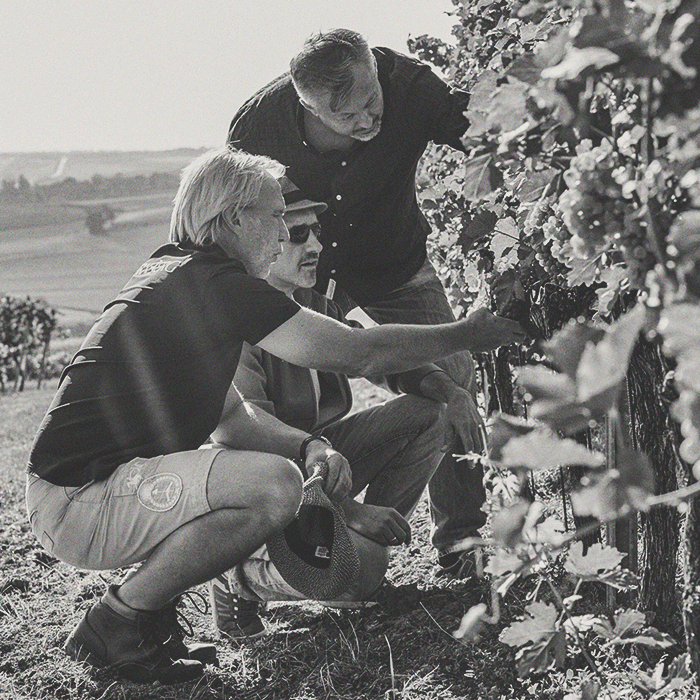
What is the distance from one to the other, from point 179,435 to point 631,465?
2096 mm

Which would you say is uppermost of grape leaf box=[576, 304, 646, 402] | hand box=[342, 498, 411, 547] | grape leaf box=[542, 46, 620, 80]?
grape leaf box=[542, 46, 620, 80]

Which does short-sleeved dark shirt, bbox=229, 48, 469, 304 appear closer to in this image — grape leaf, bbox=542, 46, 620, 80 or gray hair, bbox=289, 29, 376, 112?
gray hair, bbox=289, 29, 376, 112

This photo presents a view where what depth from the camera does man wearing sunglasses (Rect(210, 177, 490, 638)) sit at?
11.1 feet

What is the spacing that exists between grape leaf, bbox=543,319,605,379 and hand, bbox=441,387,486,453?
2.47 meters

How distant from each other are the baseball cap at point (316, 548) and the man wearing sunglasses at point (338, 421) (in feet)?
0.48

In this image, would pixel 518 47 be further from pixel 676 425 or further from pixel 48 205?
pixel 48 205

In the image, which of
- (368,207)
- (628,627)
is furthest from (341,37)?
(628,627)

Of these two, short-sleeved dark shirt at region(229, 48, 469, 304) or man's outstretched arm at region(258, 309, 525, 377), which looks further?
short-sleeved dark shirt at region(229, 48, 469, 304)

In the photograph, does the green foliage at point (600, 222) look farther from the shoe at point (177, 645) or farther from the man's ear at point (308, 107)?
the man's ear at point (308, 107)

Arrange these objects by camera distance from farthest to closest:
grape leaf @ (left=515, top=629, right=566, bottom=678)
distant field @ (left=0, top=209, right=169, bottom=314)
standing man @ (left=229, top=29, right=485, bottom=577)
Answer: distant field @ (left=0, top=209, right=169, bottom=314) → standing man @ (left=229, top=29, right=485, bottom=577) → grape leaf @ (left=515, top=629, right=566, bottom=678)

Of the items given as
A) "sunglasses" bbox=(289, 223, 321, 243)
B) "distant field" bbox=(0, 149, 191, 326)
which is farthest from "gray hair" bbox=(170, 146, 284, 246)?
"distant field" bbox=(0, 149, 191, 326)

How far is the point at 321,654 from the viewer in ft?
10.2

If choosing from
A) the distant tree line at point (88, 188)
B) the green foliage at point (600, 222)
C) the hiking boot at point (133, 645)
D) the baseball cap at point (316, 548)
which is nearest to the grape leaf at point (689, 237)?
the green foliage at point (600, 222)

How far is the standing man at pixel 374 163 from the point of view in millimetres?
3682
